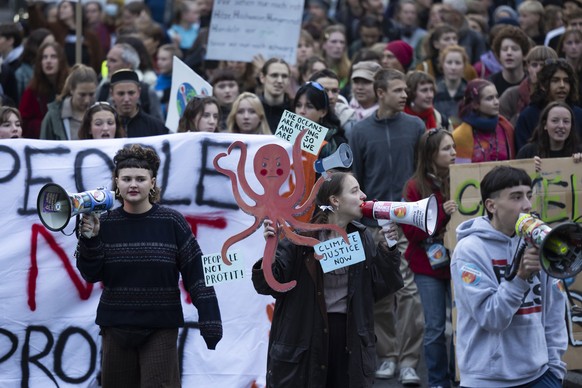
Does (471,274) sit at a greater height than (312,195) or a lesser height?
lesser

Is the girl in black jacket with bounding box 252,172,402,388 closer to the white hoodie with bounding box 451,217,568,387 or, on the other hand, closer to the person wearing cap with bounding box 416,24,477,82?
the white hoodie with bounding box 451,217,568,387

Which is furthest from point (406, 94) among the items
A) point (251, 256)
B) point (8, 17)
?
point (8, 17)

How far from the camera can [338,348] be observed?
6.01 m

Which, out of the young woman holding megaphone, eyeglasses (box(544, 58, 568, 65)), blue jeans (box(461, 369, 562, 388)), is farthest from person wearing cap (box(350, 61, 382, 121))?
blue jeans (box(461, 369, 562, 388))

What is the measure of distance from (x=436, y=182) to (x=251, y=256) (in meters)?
1.27

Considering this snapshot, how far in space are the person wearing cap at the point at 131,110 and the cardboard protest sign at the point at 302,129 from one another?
117 inches

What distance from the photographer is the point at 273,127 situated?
9453 mm

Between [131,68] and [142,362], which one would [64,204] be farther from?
[131,68]

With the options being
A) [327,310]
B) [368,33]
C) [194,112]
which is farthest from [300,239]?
[368,33]

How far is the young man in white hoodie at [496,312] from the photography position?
5719 mm

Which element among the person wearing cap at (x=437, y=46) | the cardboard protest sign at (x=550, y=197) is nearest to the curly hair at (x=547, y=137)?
the cardboard protest sign at (x=550, y=197)

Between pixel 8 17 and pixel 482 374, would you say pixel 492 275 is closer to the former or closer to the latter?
pixel 482 374

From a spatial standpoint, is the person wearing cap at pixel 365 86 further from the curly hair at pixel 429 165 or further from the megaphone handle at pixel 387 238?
the megaphone handle at pixel 387 238

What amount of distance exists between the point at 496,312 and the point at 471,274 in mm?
245
